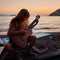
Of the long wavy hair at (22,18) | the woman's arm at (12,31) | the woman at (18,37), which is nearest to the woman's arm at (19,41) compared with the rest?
the woman at (18,37)

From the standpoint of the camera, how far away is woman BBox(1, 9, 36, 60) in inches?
250

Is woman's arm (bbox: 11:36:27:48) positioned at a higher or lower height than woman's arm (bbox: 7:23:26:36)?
lower

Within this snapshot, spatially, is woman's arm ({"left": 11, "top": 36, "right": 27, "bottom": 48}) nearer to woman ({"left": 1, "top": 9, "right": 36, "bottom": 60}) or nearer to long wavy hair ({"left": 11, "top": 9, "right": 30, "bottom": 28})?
woman ({"left": 1, "top": 9, "right": 36, "bottom": 60})

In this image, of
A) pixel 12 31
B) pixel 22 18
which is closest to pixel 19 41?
pixel 12 31

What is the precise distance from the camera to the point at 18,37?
6.55 m

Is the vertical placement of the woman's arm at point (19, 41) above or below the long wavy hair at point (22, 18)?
below

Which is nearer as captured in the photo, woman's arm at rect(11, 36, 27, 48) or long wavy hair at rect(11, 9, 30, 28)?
long wavy hair at rect(11, 9, 30, 28)

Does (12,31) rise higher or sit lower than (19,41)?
higher

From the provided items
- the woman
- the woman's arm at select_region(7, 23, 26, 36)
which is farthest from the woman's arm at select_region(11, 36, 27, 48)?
the woman's arm at select_region(7, 23, 26, 36)

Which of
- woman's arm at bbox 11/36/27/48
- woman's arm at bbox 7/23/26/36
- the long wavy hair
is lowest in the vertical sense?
woman's arm at bbox 11/36/27/48

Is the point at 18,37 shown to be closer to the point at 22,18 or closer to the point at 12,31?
the point at 12,31

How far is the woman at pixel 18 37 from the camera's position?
636 cm

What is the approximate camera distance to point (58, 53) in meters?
7.51

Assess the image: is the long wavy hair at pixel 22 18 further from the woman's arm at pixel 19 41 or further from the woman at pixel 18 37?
the woman's arm at pixel 19 41
